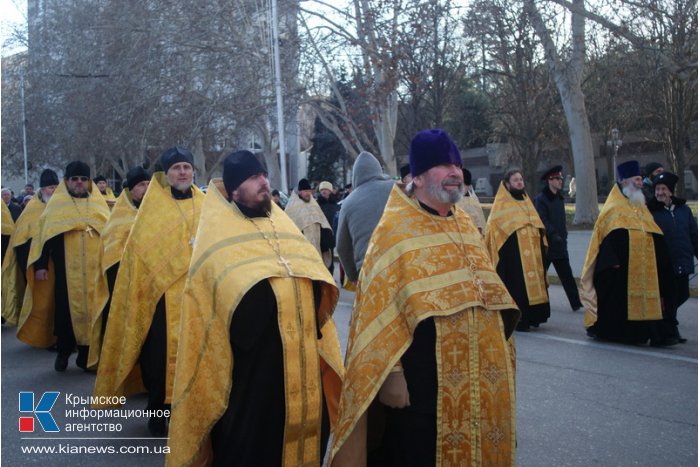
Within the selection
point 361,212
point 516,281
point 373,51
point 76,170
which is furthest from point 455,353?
point 373,51

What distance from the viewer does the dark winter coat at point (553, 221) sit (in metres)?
11.6

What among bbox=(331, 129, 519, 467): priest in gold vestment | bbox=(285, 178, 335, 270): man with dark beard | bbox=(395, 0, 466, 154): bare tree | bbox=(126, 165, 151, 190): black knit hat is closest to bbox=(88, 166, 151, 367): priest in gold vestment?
bbox=(126, 165, 151, 190): black knit hat

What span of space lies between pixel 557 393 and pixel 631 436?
1323 millimetres

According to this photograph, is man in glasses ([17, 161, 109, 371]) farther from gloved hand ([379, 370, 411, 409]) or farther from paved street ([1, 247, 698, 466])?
gloved hand ([379, 370, 411, 409])

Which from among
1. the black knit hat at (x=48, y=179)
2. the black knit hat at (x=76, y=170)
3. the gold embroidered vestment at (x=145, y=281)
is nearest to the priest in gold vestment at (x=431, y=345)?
the gold embroidered vestment at (x=145, y=281)

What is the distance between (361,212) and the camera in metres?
6.54

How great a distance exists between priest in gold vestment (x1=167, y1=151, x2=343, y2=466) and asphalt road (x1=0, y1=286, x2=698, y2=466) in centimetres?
158

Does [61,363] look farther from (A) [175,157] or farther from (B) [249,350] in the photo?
(B) [249,350]

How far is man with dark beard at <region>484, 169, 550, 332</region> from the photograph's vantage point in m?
10.6

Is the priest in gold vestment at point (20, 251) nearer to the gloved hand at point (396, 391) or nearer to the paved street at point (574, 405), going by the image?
the paved street at point (574, 405)

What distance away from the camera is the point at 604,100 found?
34281mm

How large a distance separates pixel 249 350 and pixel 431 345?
1.05 m

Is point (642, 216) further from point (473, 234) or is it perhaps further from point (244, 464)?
point (244, 464)

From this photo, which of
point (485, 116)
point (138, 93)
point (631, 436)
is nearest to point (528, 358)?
point (631, 436)
